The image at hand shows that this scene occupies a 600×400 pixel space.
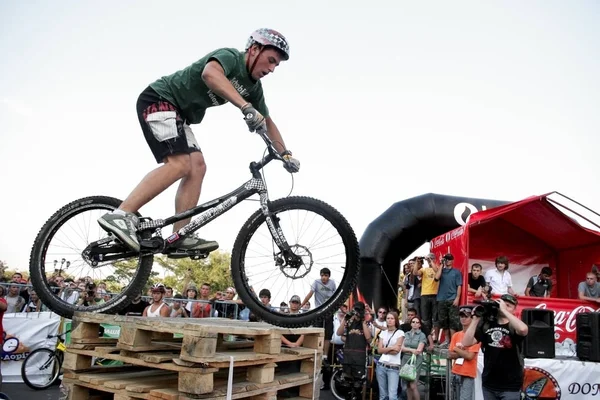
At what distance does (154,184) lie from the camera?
3.81 meters

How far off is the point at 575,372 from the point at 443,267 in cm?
361

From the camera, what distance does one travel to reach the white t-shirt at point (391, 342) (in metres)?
9.60

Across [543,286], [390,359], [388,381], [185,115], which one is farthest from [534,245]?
[185,115]

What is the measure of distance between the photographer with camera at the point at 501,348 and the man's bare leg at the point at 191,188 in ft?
14.7

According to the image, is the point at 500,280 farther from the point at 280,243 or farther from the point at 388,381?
the point at 280,243

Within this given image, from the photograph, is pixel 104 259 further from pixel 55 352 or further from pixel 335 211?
pixel 55 352

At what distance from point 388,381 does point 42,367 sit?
7.50 m

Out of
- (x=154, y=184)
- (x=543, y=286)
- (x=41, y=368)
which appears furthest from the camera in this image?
(x=543, y=286)

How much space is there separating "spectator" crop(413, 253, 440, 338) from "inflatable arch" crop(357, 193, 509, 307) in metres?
2.50

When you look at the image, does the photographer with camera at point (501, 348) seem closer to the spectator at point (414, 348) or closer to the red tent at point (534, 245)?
the spectator at point (414, 348)

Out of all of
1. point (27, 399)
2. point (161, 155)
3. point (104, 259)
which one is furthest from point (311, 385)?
point (27, 399)

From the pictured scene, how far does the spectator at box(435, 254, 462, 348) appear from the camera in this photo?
433 inches

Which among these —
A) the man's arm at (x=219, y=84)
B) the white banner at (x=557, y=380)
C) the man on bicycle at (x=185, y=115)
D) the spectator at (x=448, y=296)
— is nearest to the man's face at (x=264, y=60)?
the man on bicycle at (x=185, y=115)

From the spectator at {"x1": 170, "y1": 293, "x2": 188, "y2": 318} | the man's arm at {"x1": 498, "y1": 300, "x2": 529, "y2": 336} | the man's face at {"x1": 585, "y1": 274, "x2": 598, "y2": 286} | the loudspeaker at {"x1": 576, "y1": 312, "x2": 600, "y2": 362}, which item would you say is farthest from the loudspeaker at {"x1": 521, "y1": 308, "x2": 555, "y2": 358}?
the spectator at {"x1": 170, "y1": 293, "x2": 188, "y2": 318}
